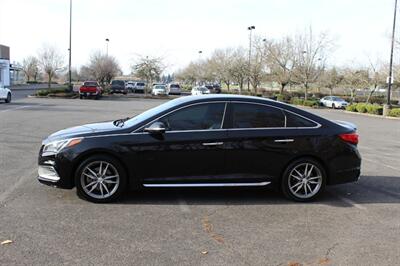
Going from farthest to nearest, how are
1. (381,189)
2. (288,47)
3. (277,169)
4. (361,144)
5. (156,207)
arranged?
(288,47)
(361,144)
(381,189)
(277,169)
(156,207)

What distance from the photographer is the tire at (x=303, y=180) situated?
689cm

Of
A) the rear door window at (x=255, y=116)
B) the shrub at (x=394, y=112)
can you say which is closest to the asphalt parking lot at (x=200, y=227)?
the rear door window at (x=255, y=116)

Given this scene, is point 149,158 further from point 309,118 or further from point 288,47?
point 288,47

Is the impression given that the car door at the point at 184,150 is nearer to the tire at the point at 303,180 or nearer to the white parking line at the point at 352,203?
the tire at the point at 303,180

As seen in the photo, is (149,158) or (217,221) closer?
(217,221)

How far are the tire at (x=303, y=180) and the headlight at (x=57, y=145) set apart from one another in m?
→ 3.03

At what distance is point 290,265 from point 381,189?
403 cm

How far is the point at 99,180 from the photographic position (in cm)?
651

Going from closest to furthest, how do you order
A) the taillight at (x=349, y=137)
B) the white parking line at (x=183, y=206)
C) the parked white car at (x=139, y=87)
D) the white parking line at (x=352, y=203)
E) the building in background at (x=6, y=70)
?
the white parking line at (x=183, y=206), the white parking line at (x=352, y=203), the taillight at (x=349, y=137), the parked white car at (x=139, y=87), the building in background at (x=6, y=70)

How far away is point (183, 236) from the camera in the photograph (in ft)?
17.1

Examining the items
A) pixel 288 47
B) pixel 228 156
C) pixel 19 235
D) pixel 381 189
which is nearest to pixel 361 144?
pixel 381 189

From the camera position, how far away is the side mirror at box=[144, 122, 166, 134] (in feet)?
21.2

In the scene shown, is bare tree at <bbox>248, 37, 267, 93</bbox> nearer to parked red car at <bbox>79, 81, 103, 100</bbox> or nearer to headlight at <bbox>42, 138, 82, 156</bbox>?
parked red car at <bbox>79, 81, 103, 100</bbox>

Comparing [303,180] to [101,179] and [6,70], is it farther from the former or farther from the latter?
[6,70]
